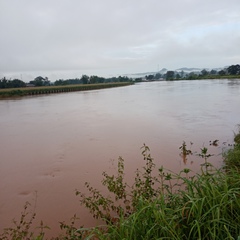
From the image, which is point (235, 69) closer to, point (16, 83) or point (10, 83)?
point (16, 83)

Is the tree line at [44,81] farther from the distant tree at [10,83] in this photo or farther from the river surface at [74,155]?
the river surface at [74,155]

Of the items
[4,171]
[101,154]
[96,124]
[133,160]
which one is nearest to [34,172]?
[4,171]

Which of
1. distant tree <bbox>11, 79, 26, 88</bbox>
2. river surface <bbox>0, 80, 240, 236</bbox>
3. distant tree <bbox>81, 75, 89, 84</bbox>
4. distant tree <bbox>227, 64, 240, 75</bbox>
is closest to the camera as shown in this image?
river surface <bbox>0, 80, 240, 236</bbox>

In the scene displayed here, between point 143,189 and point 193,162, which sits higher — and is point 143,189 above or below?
above

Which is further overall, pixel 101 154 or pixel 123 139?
pixel 123 139

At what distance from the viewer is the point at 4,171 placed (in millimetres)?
4145

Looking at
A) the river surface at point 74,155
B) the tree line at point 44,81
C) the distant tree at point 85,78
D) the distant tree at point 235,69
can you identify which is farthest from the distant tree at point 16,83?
the distant tree at point 235,69

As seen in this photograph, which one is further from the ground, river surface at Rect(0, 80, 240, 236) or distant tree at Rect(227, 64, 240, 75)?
distant tree at Rect(227, 64, 240, 75)

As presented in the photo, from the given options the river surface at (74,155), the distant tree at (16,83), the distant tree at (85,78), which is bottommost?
the river surface at (74,155)

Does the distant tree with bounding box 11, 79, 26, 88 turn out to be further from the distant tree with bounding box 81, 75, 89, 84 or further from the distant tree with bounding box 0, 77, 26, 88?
the distant tree with bounding box 81, 75, 89, 84

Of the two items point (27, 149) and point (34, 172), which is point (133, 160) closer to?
point (34, 172)

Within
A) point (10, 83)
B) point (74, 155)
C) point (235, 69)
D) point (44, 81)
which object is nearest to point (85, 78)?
point (44, 81)

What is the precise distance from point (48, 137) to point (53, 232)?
4392 millimetres

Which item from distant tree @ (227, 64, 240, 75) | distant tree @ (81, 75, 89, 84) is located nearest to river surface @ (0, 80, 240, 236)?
distant tree @ (81, 75, 89, 84)
